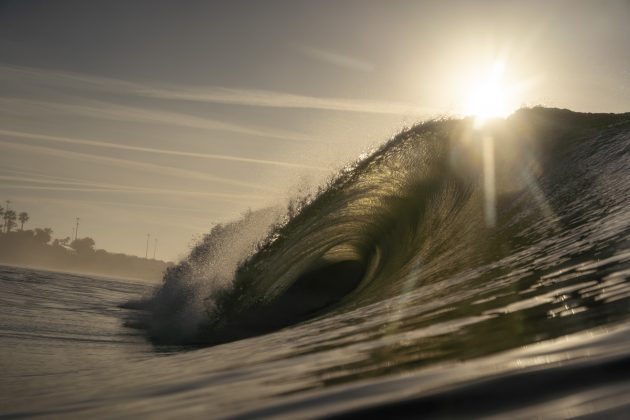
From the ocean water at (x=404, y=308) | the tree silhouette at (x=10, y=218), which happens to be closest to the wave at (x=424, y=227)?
the ocean water at (x=404, y=308)

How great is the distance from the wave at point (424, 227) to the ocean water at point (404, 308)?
4cm

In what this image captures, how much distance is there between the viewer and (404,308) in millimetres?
4250

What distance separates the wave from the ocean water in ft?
0.15

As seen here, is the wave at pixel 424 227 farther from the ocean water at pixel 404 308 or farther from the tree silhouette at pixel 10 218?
the tree silhouette at pixel 10 218

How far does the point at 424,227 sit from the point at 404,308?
536 cm

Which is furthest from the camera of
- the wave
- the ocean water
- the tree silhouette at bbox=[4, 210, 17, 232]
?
the tree silhouette at bbox=[4, 210, 17, 232]

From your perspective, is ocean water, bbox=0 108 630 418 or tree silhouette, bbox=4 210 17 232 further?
tree silhouette, bbox=4 210 17 232

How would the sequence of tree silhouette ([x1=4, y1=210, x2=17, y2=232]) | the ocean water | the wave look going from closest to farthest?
the ocean water
the wave
tree silhouette ([x1=4, y1=210, x2=17, y2=232])

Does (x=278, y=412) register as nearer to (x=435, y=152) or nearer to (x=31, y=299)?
(x=435, y=152)

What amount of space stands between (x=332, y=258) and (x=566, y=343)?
8.47m

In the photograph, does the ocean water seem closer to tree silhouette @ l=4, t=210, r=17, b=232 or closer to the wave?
the wave

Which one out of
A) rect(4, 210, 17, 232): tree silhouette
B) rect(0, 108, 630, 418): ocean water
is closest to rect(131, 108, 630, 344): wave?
rect(0, 108, 630, 418): ocean water

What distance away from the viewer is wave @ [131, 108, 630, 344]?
17.6 ft

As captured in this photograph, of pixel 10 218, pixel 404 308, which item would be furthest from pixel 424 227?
pixel 10 218
